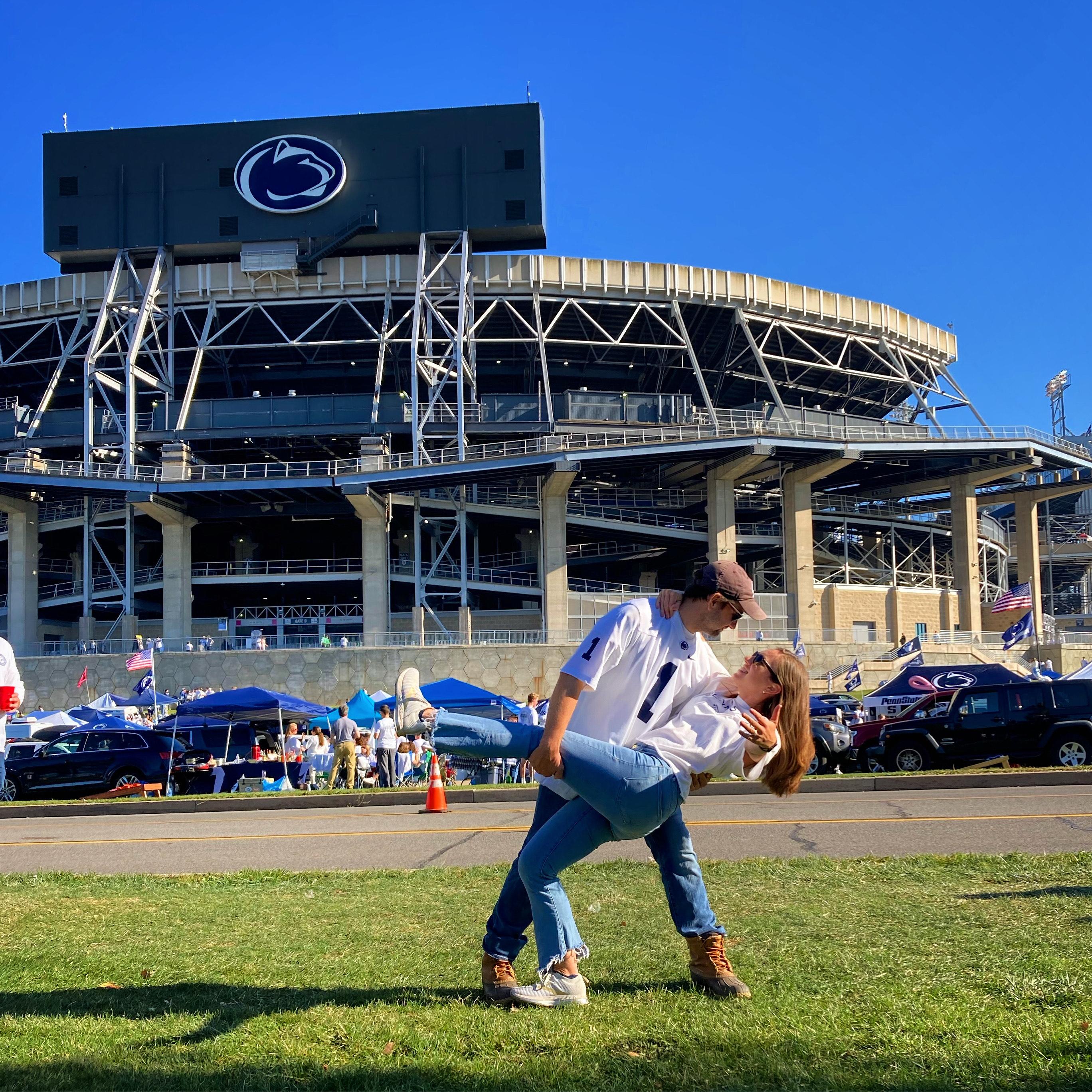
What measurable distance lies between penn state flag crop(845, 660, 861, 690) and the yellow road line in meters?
36.1

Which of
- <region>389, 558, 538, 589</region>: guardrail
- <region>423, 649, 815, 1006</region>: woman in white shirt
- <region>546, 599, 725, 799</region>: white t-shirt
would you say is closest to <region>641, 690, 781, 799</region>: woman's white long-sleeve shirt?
<region>423, 649, 815, 1006</region>: woman in white shirt

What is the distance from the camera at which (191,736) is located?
93.5 feet

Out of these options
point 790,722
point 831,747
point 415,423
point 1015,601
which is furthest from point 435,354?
point 790,722

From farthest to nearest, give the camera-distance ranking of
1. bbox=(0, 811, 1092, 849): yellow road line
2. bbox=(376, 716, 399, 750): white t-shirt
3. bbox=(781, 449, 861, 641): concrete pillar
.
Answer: bbox=(781, 449, 861, 641): concrete pillar < bbox=(376, 716, 399, 750): white t-shirt < bbox=(0, 811, 1092, 849): yellow road line

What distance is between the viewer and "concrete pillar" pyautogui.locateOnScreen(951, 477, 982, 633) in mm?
60844

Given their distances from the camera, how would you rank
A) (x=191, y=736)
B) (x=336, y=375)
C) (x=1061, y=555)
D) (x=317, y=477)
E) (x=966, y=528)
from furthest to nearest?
(x=1061, y=555)
(x=336, y=375)
(x=966, y=528)
(x=317, y=477)
(x=191, y=736)

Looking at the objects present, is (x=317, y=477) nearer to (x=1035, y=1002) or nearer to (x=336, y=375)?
(x=336, y=375)

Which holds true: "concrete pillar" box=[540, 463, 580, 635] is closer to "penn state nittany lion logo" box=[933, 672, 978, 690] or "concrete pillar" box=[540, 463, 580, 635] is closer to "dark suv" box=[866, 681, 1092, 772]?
"penn state nittany lion logo" box=[933, 672, 978, 690]

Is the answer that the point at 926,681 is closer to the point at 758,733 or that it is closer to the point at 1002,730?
the point at 1002,730

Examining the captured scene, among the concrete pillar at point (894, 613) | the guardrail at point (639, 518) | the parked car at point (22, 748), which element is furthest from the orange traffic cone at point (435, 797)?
the concrete pillar at point (894, 613)

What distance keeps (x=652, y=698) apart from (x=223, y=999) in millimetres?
2381

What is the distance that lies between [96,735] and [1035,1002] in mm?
22746

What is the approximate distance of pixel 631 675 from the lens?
5090 mm

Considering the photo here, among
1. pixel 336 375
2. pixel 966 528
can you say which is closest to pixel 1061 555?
pixel 966 528
